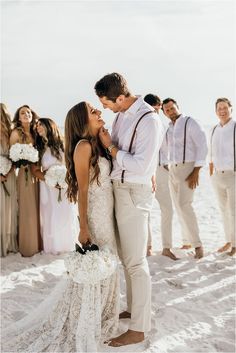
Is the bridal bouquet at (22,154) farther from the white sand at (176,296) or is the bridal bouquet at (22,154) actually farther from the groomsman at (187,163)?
the groomsman at (187,163)

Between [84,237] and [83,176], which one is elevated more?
[83,176]

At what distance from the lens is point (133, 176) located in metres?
3.85

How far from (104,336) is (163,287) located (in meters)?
1.58

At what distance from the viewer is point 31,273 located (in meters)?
5.85

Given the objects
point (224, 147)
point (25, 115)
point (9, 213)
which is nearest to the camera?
point (25, 115)

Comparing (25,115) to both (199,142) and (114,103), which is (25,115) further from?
(114,103)

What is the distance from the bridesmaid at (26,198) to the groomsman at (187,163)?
2.09 metres

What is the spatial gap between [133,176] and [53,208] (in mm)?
3153

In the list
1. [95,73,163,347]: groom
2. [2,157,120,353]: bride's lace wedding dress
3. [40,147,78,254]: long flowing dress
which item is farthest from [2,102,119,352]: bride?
[40,147,78,254]: long flowing dress

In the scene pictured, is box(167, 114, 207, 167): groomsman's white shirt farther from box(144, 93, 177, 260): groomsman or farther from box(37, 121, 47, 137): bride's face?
box(37, 121, 47, 137): bride's face

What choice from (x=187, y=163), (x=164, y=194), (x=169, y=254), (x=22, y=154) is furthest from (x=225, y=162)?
(x=22, y=154)

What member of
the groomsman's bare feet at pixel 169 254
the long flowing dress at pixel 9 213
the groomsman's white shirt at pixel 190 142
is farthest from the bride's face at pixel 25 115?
the groomsman's bare feet at pixel 169 254

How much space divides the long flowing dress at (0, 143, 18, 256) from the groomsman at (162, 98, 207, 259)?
2.41m

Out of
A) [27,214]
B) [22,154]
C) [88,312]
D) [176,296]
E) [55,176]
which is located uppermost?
[22,154]
